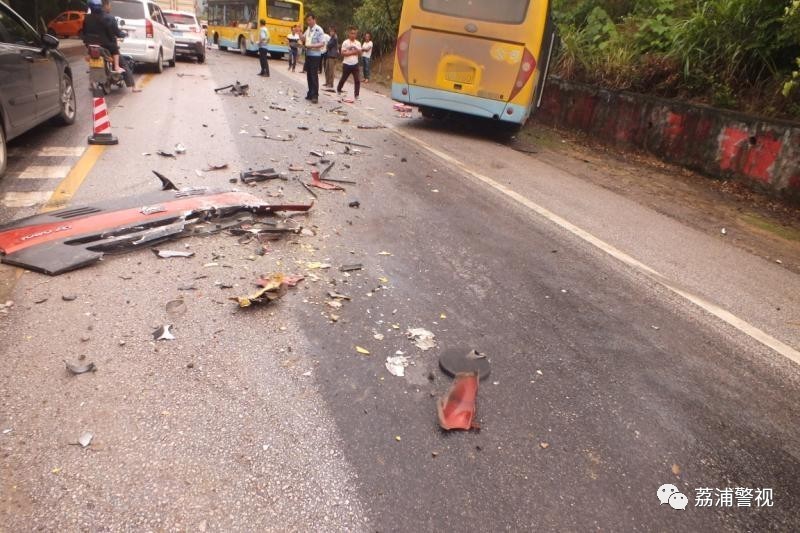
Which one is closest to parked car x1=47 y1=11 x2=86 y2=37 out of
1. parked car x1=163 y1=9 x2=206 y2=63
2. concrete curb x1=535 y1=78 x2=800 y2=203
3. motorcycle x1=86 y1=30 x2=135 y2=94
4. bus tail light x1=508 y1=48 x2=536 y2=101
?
parked car x1=163 y1=9 x2=206 y2=63

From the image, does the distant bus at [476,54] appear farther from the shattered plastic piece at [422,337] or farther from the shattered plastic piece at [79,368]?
the shattered plastic piece at [79,368]

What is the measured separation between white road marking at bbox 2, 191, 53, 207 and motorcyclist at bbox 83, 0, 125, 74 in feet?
24.5

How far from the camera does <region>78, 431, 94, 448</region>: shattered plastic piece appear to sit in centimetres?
227

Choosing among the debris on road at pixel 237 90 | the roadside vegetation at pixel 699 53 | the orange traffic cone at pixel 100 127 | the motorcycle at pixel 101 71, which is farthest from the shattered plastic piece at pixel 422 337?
the debris on road at pixel 237 90

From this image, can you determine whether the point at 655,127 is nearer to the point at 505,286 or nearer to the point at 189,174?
the point at 505,286

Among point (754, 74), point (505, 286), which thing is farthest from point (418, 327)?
point (754, 74)

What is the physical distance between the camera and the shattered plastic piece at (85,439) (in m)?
2.27

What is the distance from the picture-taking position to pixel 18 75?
235 inches

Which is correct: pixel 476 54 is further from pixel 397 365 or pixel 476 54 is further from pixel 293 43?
pixel 293 43

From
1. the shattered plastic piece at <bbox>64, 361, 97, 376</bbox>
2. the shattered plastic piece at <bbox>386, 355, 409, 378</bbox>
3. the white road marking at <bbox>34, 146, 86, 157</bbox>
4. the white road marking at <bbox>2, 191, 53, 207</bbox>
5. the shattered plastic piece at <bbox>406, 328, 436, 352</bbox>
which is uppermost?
the shattered plastic piece at <bbox>406, 328, 436, 352</bbox>

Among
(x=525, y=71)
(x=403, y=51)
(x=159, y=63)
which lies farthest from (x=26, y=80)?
(x=159, y=63)

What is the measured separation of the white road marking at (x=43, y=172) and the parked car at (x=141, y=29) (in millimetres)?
10620

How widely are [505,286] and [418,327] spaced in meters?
1.07

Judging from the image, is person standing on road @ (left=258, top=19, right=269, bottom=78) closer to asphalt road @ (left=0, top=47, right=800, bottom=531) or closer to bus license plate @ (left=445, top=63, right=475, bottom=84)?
bus license plate @ (left=445, top=63, right=475, bottom=84)
